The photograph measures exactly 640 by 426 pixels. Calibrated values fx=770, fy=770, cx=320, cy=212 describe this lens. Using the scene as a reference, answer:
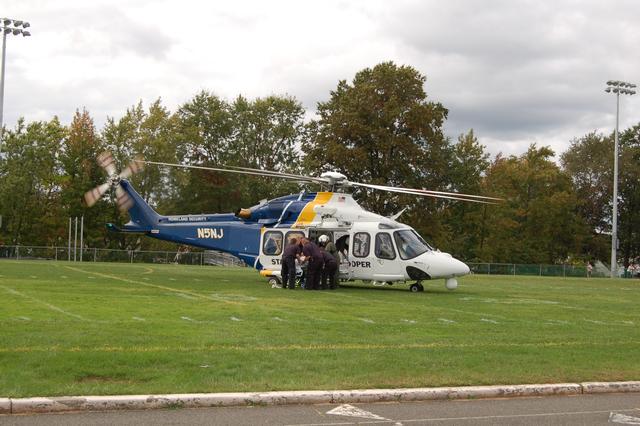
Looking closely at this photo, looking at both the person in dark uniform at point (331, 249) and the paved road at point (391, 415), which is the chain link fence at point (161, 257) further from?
the paved road at point (391, 415)

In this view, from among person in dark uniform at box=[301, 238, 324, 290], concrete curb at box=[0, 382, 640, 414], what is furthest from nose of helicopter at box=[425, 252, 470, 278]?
concrete curb at box=[0, 382, 640, 414]

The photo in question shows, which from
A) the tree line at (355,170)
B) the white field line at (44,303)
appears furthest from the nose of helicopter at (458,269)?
the tree line at (355,170)

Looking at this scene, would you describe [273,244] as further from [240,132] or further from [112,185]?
[240,132]

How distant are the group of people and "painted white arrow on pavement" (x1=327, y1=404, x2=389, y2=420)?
16.6m

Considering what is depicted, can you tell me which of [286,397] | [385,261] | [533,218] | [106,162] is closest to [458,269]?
[385,261]

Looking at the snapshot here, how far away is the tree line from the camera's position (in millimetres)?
57531

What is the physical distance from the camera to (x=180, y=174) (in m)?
68.5

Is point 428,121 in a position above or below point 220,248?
above

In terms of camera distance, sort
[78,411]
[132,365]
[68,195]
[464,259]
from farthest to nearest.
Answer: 1. [464,259]
2. [68,195]
3. [132,365]
4. [78,411]

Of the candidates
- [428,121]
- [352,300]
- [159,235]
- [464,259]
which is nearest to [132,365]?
[352,300]

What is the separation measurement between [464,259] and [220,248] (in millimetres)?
52626

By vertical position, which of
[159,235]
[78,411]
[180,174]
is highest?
[180,174]

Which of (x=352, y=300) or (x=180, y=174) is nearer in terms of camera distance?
(x=352, y=300)

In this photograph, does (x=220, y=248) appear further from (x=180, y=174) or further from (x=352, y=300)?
(x=180, y=174)
